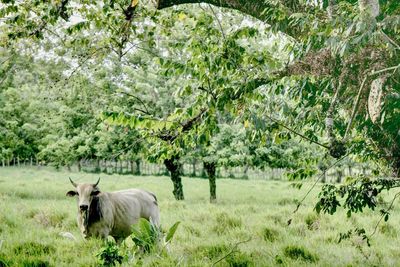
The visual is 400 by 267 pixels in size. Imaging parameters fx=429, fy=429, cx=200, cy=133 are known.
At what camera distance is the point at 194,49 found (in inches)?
183

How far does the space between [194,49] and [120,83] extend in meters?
15.8

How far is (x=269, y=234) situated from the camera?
9836 mm

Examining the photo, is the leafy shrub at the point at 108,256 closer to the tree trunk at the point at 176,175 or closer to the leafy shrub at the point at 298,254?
the leafy shrub at the point at 298,254

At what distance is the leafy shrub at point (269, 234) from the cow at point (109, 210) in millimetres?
2485

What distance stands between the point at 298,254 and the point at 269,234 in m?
2.08

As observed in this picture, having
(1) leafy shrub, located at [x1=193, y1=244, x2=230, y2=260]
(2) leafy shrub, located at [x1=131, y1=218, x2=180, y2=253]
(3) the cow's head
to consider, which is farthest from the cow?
(2) leafy shrub, located at [x1=131, y1=218, x2=180, y2=253]

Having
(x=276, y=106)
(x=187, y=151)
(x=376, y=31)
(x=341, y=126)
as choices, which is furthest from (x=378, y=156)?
(x=187, y=151)

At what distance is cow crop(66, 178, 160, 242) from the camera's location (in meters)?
8.25

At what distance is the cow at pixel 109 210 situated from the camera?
8.25m

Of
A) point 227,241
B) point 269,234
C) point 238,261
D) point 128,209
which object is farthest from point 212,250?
point 269,234

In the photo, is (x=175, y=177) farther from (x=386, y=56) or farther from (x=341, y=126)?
(x=386, y=56)

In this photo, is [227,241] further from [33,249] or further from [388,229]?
[388,229]

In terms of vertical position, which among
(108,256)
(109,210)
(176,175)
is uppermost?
(176,175)

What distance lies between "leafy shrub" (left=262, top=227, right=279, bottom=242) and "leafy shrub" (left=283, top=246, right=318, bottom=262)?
55.3 inches
